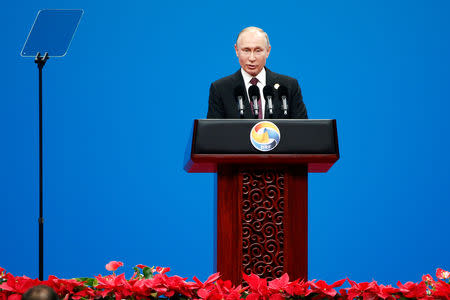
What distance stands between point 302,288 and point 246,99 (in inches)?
42.3

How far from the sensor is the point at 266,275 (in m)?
2.02

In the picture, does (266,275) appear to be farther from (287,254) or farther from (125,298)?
(125,298)

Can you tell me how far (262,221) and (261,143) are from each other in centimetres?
28

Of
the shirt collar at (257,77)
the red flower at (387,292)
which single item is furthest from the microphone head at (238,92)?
the red flower at (387,292)

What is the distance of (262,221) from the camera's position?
6.66 ft

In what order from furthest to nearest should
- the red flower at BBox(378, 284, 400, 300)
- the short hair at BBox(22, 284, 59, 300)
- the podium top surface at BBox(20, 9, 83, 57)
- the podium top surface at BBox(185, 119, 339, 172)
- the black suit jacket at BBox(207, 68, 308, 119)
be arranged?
the podium top surface at BBox(20, 9, 83, 57) < the black suit jacket at BBox(207, 68, 308, 119) < the podium top surface at BBox(185, 119, 339, 172) < the red flower at BBox(378, 284, 400, 300) < the short hair at BBox(22, 284, 59, 300)

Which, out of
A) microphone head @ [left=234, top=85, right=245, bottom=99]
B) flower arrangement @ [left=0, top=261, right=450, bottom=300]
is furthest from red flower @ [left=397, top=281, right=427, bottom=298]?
microphone head @ [left=234, top=85, right=245, bottom=99]

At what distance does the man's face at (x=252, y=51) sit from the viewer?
90.7 inches

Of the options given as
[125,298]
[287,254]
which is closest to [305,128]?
[287,254]

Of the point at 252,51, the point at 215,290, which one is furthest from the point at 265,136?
the point at 215,290

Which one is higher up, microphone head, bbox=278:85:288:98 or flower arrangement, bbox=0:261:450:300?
microphone head, bbox=278:85:288:98

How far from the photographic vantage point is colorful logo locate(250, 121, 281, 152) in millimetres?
1949

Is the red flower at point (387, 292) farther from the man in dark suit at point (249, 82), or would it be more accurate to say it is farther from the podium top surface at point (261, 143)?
the man in dark suit at point (249, 82)

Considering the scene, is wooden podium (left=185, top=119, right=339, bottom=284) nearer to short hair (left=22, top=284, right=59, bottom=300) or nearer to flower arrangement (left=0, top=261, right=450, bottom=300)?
flower arrangement (left=0, top=261, right=450, bottom=300)
